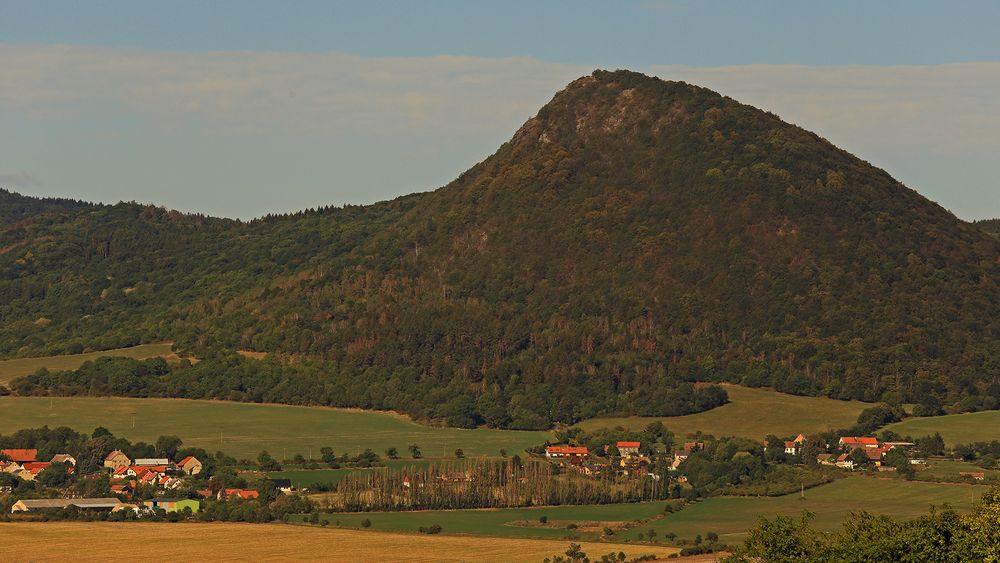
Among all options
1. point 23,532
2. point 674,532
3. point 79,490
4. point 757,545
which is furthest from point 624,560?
point 79,490

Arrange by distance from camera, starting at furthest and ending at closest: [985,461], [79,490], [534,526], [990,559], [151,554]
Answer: [985,461], [79,490], [534,526], [151,554], [990,559]

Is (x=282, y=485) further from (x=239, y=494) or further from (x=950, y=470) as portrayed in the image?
(x=950, y=470)

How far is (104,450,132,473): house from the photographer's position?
191 m

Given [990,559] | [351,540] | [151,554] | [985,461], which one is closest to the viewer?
[990,559]

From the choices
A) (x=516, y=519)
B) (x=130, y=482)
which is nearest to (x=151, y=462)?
(x=130, y=482)

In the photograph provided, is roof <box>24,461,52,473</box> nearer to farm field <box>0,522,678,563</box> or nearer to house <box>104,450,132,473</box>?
house <box>104,450,132,473</box>

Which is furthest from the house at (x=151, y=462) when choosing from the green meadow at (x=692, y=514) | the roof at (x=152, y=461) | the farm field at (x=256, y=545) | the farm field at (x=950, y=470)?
the farm field at (x=950, y=470)

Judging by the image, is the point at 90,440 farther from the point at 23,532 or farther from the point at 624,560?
the point at 624,560

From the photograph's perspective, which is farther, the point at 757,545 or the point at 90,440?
the point at 90,440

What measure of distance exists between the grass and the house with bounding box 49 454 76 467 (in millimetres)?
65896

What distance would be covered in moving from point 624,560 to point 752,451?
67.3m

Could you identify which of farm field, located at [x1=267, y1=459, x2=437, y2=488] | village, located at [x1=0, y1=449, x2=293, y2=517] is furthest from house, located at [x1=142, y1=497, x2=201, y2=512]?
farm field, located at [x1=267, y1=459, x2=437, y2=488]

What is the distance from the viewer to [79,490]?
16912 centimetres

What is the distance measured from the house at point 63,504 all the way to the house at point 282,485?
1530cm
